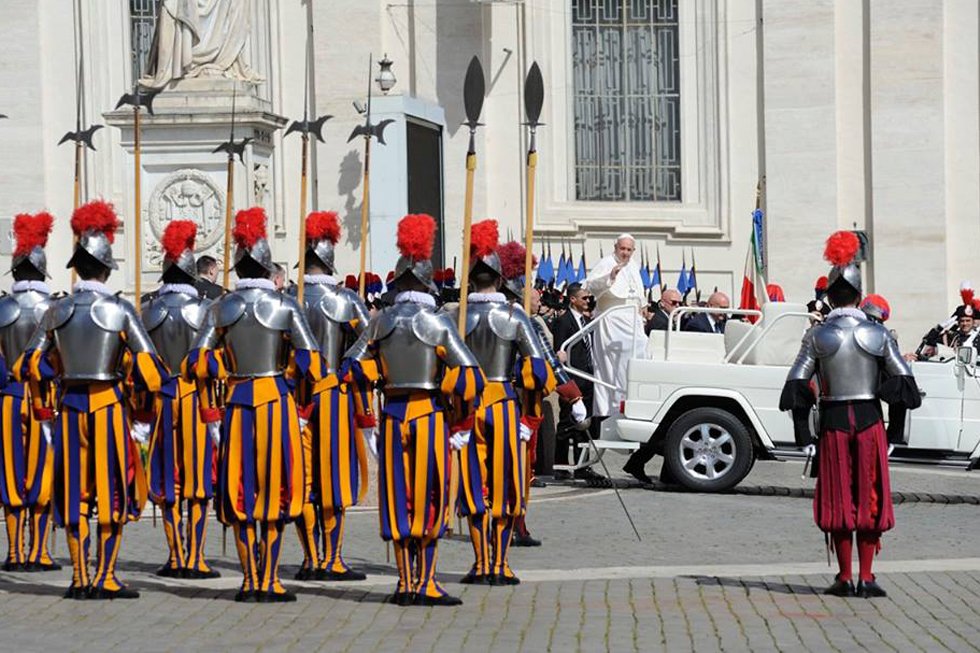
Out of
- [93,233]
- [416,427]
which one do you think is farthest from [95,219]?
[416,427]

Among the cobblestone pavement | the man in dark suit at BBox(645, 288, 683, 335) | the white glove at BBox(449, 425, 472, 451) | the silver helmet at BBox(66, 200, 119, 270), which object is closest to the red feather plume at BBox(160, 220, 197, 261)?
the silver helmet at BBox(66, 200, 119, 270)

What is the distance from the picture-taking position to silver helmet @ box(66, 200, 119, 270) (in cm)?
1106

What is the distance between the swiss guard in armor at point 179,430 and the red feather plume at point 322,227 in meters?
0.71

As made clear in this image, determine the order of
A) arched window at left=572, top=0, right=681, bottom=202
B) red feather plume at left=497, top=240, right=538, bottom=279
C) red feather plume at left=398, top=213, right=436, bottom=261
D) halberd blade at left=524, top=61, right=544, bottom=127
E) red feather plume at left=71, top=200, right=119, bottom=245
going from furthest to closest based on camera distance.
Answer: arched window at left=572, top=0, right=681, bottom=202 → red feather plume at left=497, top=240, right=538, bottom=279 → halberd blade at left=524, top=61, right=544, bottom=127 → red feather plume at left=71, top=200, right=119, bottom=245 → red feather plume at left=398, top=213, right=436, bottom=261

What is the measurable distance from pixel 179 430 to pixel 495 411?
181cm

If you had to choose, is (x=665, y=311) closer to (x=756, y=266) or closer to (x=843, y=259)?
(x=756, y=266)

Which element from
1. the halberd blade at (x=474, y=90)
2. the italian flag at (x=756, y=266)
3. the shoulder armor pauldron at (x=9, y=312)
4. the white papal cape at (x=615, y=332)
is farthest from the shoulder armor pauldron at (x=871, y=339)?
the italian flag at (x=756, y=266)

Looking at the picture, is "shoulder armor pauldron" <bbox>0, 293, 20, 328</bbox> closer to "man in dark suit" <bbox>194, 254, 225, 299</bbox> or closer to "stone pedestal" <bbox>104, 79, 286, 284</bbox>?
"man in dark suit" <bbox>194, 254, 225, 299</bbox>

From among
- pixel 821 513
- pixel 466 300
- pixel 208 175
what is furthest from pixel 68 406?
pixel 208 175

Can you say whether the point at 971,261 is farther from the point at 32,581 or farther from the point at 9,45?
the point at 32,581

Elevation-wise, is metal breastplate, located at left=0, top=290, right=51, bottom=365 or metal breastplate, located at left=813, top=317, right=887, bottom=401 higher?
metal breastplate, located at left=0, top=290, right=51, bottom=365

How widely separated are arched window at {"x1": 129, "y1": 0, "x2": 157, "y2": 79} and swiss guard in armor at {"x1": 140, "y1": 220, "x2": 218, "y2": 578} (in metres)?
A: 17.2

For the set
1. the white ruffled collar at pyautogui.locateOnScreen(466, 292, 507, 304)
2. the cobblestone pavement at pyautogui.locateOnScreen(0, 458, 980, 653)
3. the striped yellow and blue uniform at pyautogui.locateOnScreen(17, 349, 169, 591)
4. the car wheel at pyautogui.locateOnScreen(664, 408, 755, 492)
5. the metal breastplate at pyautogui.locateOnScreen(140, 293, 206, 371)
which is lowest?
the cobblestone pavement at pyautogui.locateOnScreen(0, 458, 980, 653)

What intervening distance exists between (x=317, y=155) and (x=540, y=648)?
1962cm
